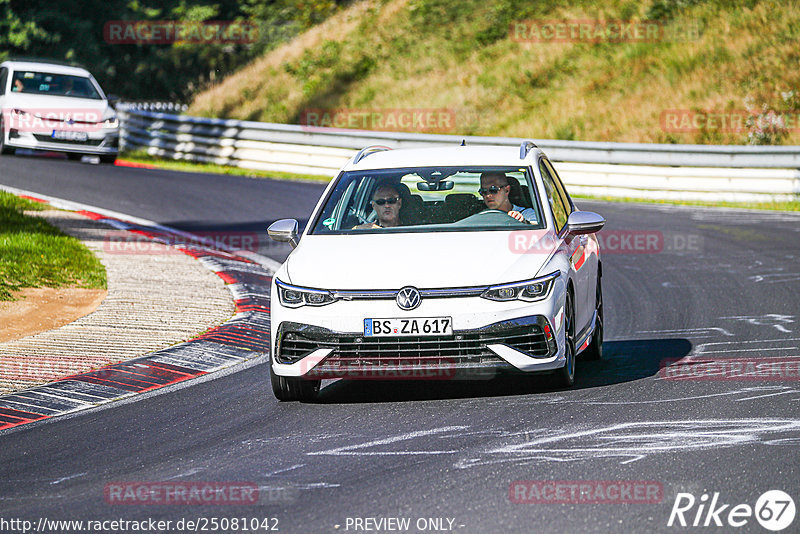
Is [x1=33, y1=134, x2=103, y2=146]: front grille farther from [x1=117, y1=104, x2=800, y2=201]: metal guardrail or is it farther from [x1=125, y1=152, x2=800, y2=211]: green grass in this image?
[x1=117, y1=104, x2=800, y2=201]: metal guardrail

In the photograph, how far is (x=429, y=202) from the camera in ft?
29.9

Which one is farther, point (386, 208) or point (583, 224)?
point (386, 208)

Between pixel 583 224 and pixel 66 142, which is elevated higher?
pixel 583 224

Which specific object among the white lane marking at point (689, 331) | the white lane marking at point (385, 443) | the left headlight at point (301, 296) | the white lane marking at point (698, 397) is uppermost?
the left headlight at point (301, 296)

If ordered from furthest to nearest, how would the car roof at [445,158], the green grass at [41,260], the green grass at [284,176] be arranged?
the green grass at [284,176]
the green grass at [41,260]
the car roof at [445,158]

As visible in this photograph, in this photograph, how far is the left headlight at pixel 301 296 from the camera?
793cm

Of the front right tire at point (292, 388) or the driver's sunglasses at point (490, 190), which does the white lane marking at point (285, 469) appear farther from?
the driver's sunglasses at point (490, 190)

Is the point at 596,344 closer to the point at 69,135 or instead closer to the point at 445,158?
the point at 445,158

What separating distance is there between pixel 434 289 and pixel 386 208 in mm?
1418

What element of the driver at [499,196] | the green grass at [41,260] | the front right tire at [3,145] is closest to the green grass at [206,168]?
the front right tire at [3,145]

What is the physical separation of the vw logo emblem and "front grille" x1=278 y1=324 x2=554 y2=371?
196 millimetres

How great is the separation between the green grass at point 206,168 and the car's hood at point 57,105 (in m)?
2.10

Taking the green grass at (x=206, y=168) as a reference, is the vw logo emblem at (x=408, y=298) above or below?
above

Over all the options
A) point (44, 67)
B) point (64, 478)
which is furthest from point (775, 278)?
point (44, 67)
